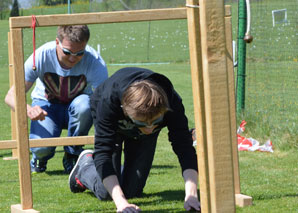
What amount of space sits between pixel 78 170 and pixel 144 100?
1610 mm

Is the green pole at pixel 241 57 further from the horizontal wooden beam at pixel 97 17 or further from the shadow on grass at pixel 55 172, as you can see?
the horizontal wooden beam at pixel 97 17

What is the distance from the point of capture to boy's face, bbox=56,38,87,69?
16.4 feet

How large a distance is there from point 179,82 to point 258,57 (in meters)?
6.33

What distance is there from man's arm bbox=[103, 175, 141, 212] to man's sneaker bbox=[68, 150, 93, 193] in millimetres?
1072

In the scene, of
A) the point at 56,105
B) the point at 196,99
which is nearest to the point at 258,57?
the point at 56,105

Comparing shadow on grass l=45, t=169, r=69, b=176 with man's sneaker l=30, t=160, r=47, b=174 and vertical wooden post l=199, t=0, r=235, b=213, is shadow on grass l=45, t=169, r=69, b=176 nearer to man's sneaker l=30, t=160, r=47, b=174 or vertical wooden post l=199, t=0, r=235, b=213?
man's sneaker l=30, t=160, r=47, b=174

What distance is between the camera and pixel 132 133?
13.2ft

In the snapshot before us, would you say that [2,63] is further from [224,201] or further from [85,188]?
[224,201]

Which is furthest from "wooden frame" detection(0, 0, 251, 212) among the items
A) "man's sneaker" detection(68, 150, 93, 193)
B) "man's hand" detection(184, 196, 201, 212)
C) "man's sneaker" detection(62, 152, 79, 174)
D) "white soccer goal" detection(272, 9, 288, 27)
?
"white soccer goal" detection(272, 9, 288, 27)

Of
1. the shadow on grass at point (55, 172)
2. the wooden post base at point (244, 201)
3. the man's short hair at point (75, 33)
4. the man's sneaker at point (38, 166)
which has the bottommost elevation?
the shadow on grass at point (55, 172)

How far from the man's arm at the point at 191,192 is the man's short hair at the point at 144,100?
0.63 metres

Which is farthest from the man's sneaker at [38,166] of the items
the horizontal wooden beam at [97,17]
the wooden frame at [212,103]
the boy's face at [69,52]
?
the wooden frame at [212,103]

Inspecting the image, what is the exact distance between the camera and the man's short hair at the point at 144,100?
10.3 feet

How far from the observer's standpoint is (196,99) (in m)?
2.33
